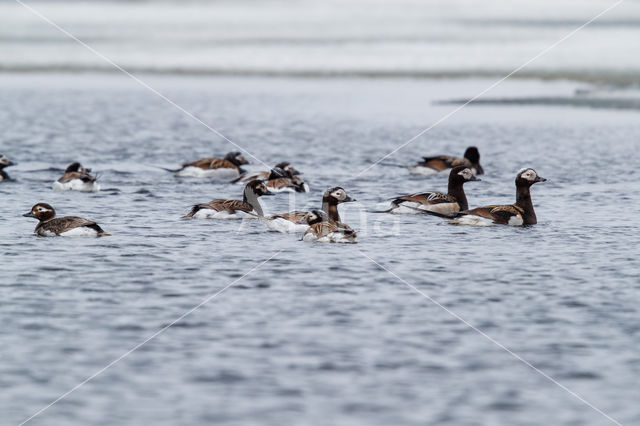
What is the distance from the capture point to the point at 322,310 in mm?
12648

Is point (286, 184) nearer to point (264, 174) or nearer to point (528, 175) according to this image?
point (264, 174)

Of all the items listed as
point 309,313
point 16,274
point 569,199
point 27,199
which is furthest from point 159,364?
point 569,199

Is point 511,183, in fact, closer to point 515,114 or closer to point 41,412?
point 41,412

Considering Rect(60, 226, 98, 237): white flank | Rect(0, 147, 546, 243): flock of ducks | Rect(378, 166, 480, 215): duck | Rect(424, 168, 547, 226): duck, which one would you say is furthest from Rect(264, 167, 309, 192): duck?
Rect(60, 226, 98, 237): white flank

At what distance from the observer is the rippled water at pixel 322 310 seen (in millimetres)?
9430

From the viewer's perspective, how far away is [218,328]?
468 inches

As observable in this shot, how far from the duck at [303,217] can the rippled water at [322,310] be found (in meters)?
0.45

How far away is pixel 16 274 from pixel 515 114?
45443 mm

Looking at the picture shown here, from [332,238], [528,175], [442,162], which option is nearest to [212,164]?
[442,162]

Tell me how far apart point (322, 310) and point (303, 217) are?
6.50 m

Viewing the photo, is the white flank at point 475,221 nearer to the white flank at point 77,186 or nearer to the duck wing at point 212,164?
the white flank at point 77,186

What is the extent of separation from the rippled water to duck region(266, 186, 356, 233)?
17.7 inches

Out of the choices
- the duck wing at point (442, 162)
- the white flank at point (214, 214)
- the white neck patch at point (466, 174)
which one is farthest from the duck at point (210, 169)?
the white neck patch at point (466, 174)

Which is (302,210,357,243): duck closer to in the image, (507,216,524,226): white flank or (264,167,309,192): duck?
(507,216,524,226): white flank
